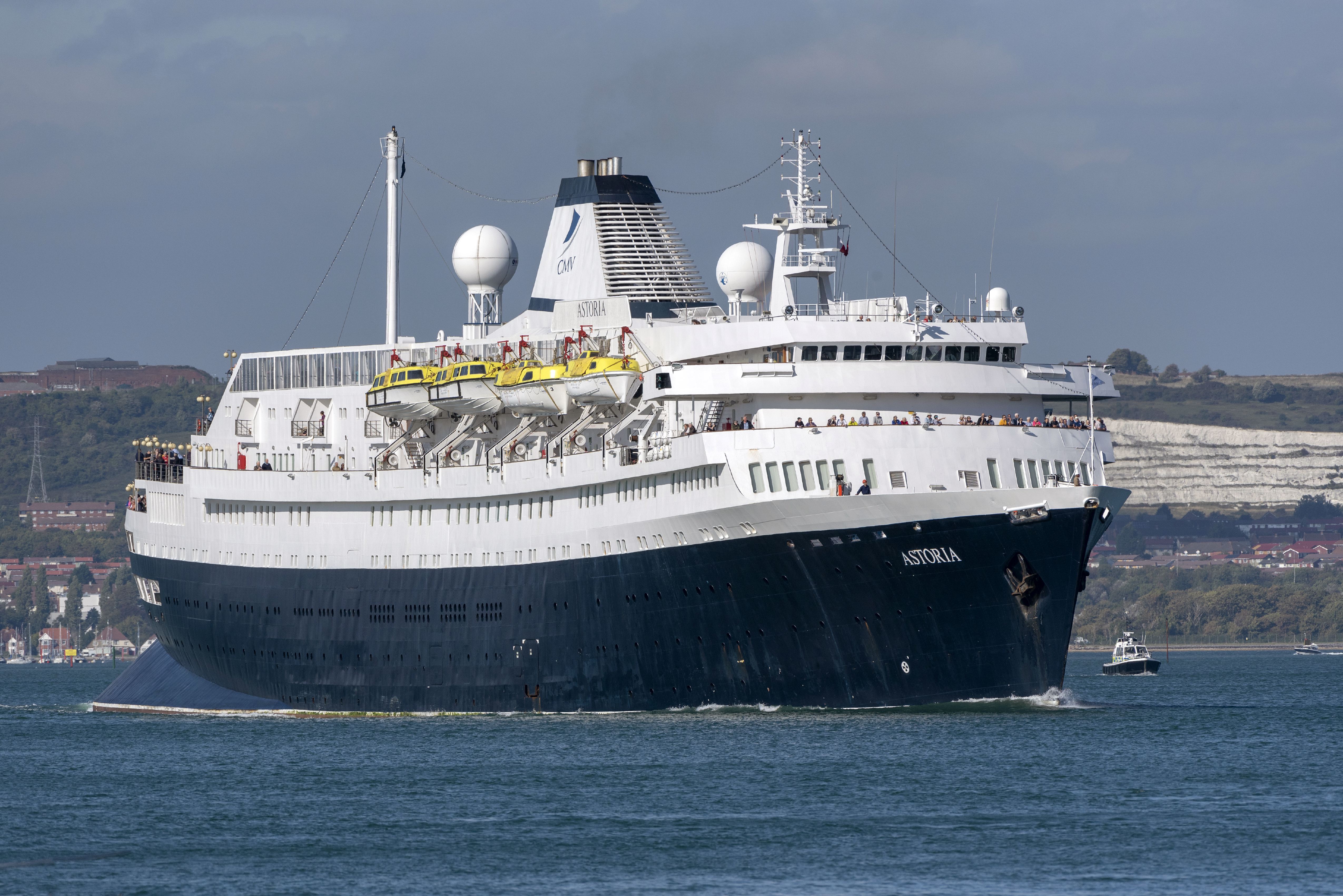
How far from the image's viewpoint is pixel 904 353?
55.3 metres

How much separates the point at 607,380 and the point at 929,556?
13.1 metres

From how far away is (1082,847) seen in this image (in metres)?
37.1

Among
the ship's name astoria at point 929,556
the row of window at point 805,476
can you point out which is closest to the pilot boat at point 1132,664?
the row of window at point 805,476

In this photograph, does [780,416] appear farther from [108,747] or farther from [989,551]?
[108,747]

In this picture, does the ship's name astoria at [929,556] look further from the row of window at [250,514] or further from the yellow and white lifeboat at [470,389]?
the row of window at [250,514]

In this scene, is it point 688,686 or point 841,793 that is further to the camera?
point 688,686

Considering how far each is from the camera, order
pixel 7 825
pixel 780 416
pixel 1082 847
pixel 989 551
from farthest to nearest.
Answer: pixel 780 416 → pixel 989 551 → pixel 7 825 → pixel 1082 847

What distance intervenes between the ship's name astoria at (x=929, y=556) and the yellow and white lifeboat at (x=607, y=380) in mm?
12211

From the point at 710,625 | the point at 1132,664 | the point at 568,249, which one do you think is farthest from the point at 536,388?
the point at 1132,664

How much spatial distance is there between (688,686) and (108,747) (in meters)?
17.3

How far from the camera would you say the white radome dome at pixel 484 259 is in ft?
237

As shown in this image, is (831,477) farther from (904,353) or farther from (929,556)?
(904,353)

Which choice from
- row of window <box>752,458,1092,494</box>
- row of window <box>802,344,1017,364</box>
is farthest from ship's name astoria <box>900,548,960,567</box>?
row of window <box>802,344,1017,364</box>

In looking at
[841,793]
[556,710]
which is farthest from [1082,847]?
[556,710]
